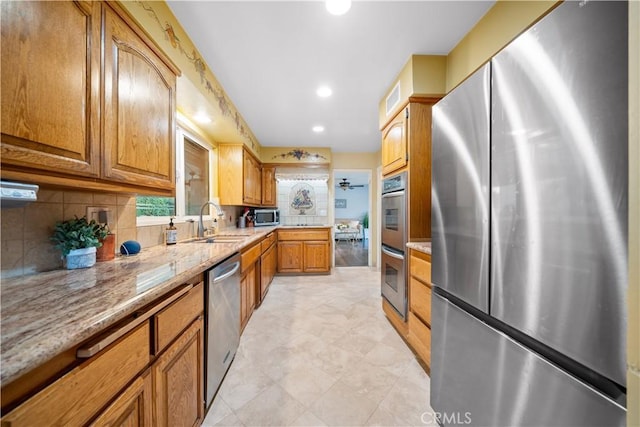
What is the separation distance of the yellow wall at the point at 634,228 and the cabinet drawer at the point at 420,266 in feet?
3.68

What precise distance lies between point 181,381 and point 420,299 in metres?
1.51

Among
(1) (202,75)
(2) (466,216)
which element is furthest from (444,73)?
(1) (202,75)

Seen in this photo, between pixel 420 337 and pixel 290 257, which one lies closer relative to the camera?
pixel 420 337

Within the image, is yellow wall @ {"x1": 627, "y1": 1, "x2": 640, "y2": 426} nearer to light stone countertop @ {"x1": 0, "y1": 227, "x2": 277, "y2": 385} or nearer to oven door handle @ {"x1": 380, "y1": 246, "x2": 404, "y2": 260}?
light stone countertop @ {"x1": 0, "y1": 227, "x2": 277, "y2": 385}

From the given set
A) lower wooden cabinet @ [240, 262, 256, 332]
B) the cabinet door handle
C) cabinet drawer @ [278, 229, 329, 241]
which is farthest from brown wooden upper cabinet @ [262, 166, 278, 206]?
the cabinet door handle

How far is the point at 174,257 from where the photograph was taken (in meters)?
1.32

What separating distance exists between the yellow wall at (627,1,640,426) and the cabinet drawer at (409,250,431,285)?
3.68 ft

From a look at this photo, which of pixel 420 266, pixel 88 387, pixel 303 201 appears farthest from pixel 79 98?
pixel 303 201

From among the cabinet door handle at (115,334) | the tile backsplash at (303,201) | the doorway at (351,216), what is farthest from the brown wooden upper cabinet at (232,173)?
the doorway at (351,216)

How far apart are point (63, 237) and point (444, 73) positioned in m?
2.69

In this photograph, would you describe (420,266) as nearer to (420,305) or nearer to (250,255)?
(420,305)

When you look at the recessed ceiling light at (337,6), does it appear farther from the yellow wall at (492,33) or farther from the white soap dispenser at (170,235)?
the white soap dispenser at (170,235)

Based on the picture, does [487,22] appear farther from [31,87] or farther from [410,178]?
[31,87]

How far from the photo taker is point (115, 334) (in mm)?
615
